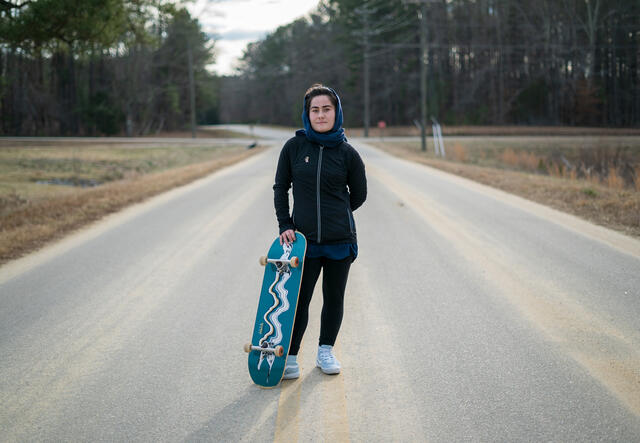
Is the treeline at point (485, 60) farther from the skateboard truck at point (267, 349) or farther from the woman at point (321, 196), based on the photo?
the skateboard truck at point (267, 349)

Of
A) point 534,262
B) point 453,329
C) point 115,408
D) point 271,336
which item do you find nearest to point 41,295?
point 115,408

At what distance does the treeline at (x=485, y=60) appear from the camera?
130 ft

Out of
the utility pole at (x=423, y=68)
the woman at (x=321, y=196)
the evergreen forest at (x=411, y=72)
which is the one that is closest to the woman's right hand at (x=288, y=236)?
the woman at (x=321, y=196)

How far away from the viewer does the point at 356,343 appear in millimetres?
4148

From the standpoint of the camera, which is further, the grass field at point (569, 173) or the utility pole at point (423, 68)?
the utility pole at point (423, 68)

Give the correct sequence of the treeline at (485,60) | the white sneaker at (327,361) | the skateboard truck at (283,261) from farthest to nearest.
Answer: the treeline at (485,60)
the white sneaker at (327,361)
the skateboard truck at (283,261)

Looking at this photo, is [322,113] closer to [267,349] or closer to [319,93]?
[319,93]

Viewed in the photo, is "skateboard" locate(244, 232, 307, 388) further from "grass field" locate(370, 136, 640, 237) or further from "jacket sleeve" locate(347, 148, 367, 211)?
"grass field" locate(370, 136, 640, 237)

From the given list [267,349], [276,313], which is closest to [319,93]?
[276,313]

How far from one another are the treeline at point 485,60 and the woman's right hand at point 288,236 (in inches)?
1219

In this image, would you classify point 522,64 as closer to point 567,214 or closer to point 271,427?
point 567,214

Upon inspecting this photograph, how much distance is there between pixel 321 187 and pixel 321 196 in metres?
0.06

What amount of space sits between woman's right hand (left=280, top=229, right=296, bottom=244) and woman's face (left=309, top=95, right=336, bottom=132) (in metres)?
0.66

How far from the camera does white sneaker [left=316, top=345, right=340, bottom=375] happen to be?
3592mm
